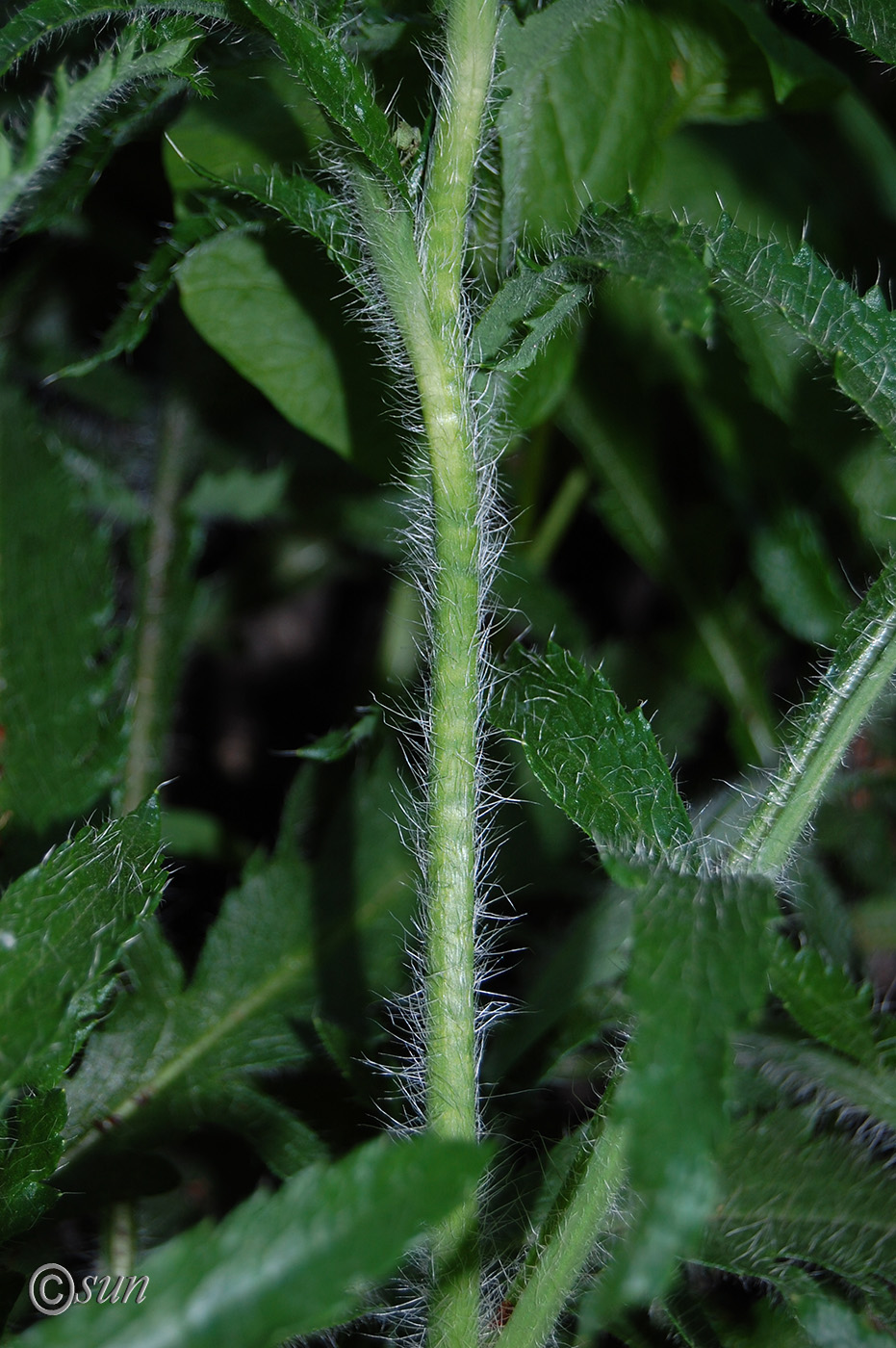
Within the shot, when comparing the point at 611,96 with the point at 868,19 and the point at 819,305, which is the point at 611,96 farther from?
the point at 819,305

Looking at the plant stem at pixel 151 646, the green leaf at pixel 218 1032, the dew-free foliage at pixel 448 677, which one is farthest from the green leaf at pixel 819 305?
the plant stem at pixel 151 646

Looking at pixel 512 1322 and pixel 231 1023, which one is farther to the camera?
pixel 231 1023

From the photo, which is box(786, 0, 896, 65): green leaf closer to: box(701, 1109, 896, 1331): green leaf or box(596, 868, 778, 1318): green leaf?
box(596, 868, 778, 1318): green leaf

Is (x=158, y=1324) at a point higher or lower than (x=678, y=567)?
higher

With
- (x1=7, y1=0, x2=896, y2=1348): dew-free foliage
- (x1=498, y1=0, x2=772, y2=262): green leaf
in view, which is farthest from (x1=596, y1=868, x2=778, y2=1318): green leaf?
(x1=498, y1=0, x2=772, y2=262): green leaf

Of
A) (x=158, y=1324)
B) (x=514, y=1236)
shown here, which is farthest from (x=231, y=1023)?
(x=158, y=1324)

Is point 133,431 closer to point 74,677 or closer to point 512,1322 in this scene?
point 74,677
